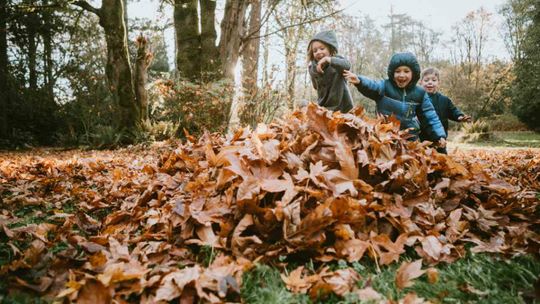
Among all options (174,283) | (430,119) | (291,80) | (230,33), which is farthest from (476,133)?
(174,283)

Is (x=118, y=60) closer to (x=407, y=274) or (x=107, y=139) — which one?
(x=107, y=139)

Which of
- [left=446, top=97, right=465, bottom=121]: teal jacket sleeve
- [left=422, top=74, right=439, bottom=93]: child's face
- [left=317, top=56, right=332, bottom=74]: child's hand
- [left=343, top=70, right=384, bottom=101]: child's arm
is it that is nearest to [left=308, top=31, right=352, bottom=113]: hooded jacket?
[left=317, top=56, right=332, bottom=74]: child's hand

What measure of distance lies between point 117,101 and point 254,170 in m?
7.41

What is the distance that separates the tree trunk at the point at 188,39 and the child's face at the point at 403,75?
553 centimetres

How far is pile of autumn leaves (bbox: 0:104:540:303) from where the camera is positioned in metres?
1.18

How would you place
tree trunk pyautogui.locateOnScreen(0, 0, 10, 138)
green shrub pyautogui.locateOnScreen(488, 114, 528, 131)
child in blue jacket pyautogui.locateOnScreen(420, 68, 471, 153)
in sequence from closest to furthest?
1. child in blue jacket pyautogui.locateOnScreen(420, 68, 471, 153)
2. tree trunk pyautogui.locateOnScreen(0, 0, 10, 138)
3. green shrub pyautogui.locateOnScreen(488, 114, 528, 131)

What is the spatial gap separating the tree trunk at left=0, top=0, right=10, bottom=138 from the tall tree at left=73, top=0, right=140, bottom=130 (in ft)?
10.2

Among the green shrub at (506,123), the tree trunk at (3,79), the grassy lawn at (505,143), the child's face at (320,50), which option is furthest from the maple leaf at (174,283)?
the green shrub at (506,123)

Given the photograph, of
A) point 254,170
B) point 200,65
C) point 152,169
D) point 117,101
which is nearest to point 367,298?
point 254,170

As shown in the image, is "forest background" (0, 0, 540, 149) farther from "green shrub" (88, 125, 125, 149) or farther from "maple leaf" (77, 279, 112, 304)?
"maple leaf" (77, 279, 112, 304)

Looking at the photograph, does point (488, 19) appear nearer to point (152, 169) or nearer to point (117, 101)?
point (117, 101)

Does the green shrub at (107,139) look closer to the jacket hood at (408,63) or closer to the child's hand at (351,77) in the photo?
the child's hand at (351,77)

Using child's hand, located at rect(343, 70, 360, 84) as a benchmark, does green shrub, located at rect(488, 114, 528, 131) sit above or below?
below

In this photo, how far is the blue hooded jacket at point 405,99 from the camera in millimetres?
3488
